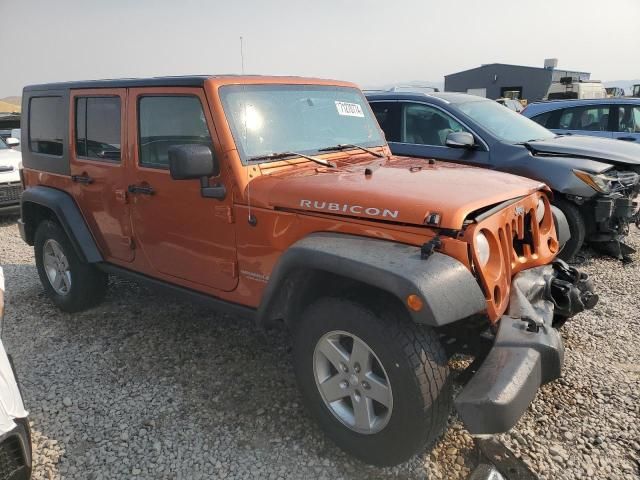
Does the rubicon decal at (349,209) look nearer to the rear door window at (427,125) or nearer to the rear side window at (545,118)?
the rear door window at (427,125)

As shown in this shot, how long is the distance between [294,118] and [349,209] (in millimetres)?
1008

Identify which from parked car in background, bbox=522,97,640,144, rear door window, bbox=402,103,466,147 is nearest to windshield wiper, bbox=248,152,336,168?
rear door window, bbox=402,103,466,147

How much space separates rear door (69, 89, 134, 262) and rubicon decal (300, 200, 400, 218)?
5.24 ft

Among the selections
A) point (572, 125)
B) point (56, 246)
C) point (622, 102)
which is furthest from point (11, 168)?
point (622, 102)

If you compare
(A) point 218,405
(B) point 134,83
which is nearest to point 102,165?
(B) point 134,83

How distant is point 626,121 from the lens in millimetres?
7824

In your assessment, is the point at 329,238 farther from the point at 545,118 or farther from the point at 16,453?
the point at 545,118

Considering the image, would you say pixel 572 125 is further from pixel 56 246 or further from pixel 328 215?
pixel 56 246

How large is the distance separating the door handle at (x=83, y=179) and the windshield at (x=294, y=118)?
1506 mm

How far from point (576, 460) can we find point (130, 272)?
3072 millimetres

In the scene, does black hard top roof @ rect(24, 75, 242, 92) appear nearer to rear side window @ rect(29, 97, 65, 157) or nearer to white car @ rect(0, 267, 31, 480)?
rear side window @ rect(29, 97, 65, 157)

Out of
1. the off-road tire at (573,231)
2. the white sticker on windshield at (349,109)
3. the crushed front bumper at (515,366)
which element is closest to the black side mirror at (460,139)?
the off-road tire at (573,231)

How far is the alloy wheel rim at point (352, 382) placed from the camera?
226 cm

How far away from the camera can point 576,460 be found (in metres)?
2.45
